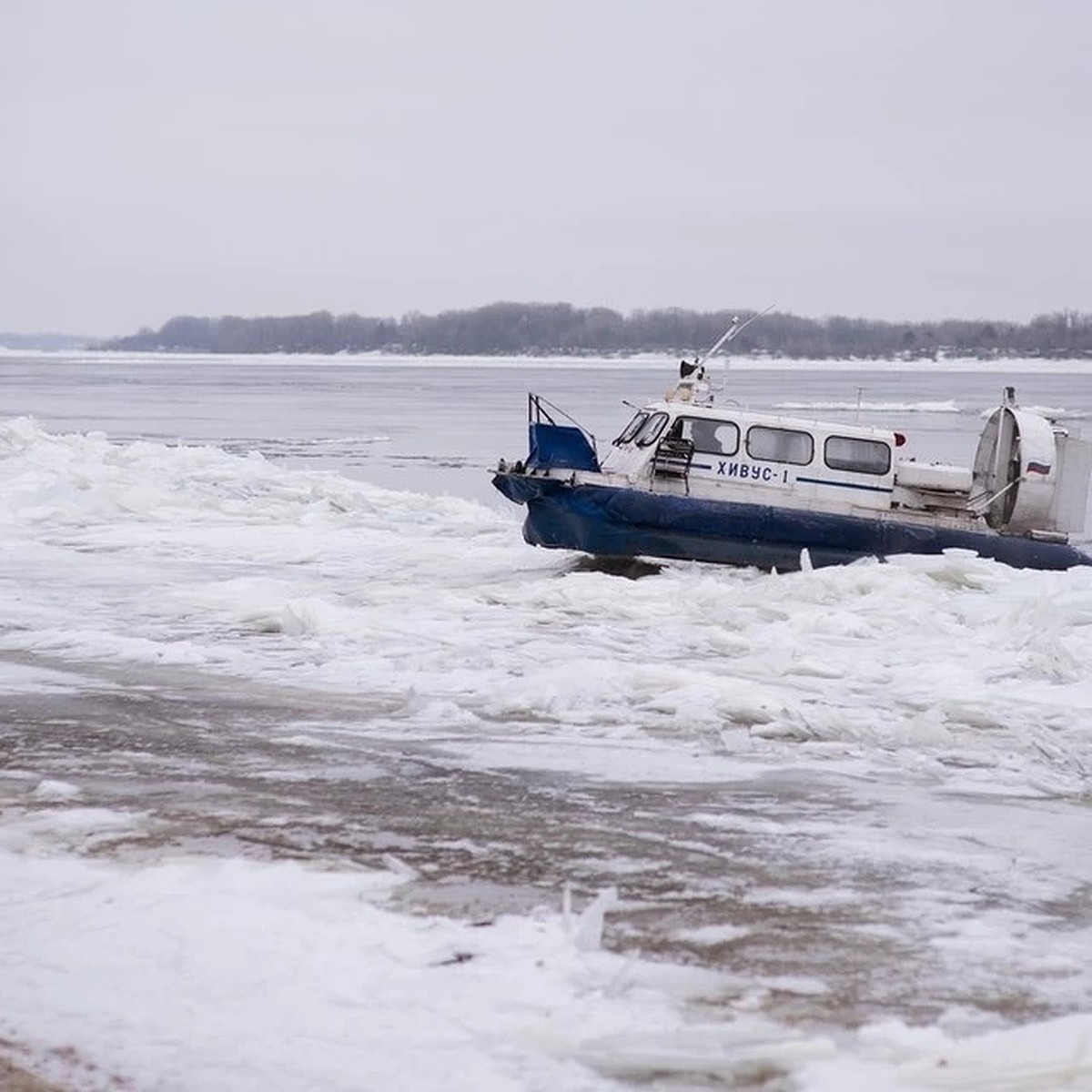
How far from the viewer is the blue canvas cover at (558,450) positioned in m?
15.3

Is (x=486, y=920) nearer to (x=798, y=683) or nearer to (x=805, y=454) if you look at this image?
(x=798, y=683)

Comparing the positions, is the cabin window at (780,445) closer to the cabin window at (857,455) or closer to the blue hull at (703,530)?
the cabin window at (857,455)

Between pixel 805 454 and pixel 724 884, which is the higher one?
pixel 805 454

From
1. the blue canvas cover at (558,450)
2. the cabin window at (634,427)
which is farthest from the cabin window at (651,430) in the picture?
the blue canvas cover at (558,450)

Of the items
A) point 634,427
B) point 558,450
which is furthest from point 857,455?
point 558,450

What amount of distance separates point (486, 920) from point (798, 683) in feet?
15.5

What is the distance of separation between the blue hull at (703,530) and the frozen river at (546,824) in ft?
2.06

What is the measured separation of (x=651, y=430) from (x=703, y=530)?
1.28m

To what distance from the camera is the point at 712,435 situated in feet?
51.2

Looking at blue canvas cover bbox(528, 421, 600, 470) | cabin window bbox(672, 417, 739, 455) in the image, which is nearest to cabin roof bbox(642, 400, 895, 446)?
cabin window bbox(672, 417, 739, 455)

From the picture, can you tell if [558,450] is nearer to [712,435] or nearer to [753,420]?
[712,435]

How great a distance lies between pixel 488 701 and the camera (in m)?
8.44

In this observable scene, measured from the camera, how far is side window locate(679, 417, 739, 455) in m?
15.5

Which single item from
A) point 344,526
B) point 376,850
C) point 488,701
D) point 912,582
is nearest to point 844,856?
point 376,850
